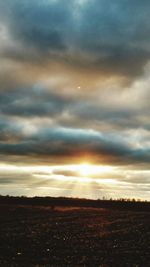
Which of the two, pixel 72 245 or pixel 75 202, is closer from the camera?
pixel 72 245

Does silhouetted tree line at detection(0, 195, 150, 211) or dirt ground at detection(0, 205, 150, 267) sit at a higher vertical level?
silhouetted tree line at detection(0, 195, 150, 211)

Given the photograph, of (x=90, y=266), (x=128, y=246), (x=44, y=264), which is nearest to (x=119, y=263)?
(x=90, y=266)

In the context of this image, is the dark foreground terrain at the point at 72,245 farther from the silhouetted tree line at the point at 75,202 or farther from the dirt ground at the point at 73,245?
the silhouetted tree line at the point at 75,202

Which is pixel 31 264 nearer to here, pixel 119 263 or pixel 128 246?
pixel 119 263

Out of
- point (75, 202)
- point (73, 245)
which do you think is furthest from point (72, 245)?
point (75, 202)

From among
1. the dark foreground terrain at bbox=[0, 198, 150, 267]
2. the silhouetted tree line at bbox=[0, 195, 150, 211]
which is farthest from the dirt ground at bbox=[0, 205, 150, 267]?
the silhouetted tree line at bbox=[0, 195, 150, 211]

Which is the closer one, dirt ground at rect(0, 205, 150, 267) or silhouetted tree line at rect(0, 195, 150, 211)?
dirt ground at rect(0, 205, 150, 267)

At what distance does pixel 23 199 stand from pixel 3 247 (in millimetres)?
84994

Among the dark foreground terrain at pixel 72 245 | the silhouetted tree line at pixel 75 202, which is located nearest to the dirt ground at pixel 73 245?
the dark foreground terrain at pixel 72 245

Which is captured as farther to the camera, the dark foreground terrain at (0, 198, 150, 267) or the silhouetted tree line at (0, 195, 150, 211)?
the silhouetted tree line at (0, 195, 150, 211)

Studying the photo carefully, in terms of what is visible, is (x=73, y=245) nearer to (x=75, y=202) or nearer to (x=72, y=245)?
(x=72, y=245)

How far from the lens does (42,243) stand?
39469 mm

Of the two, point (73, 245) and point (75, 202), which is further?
point (75, 202)

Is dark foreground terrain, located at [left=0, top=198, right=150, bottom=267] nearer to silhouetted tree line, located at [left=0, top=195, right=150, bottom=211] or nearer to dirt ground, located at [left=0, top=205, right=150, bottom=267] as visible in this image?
dirt ground, located at [left=0, top=205, right=150, bottom=267]
